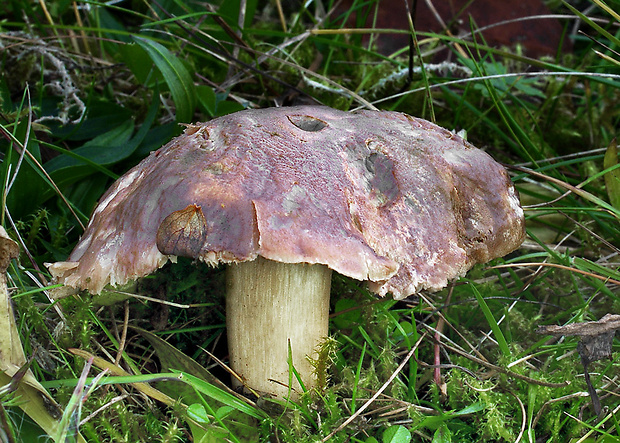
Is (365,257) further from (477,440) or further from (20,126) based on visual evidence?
(20,126)

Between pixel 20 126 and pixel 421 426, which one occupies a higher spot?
pixel 20 126

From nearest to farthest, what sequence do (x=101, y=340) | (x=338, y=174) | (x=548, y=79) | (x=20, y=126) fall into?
(x=338, y=174) < (x=101, y=340) < (x=20, y=126) < (x=548, y=79)

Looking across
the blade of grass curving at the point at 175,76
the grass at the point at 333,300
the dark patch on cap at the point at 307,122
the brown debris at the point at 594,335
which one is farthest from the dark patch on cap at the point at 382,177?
the blade of grass curving at the point at 175,76

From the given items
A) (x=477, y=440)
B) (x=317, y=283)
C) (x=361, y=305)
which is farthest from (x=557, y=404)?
(x=317, y=283)

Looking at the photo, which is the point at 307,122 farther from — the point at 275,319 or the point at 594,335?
the point at 594,335

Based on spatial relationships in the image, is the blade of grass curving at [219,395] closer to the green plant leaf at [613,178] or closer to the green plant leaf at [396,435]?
the green plant leaf at [396,435]
